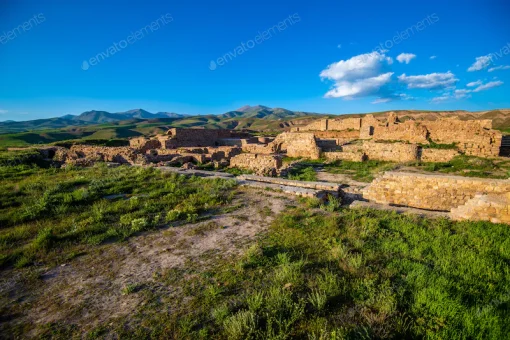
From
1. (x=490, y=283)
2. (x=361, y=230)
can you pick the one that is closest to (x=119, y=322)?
(x=361, y=230)

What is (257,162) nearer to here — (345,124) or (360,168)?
(360,168)

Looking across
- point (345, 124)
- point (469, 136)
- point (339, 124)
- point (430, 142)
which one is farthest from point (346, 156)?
point (339, 124)

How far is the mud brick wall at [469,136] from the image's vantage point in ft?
49.3

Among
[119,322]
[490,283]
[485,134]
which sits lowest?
[119,322]

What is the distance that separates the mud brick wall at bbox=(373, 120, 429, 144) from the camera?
2000 centimetres

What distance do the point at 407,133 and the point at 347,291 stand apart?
22.1 m

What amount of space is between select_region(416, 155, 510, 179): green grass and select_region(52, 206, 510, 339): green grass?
8631mm

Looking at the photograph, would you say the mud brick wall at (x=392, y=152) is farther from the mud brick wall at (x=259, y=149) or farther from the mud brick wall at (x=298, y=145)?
the mud brick wall at (x=259, y=149)

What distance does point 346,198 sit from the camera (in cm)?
923

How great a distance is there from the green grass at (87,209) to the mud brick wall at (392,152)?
1257 centimetres

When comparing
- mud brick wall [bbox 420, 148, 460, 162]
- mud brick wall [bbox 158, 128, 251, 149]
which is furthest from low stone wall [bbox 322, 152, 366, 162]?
mud brick wall [bbox 158, 128, 251, 149]

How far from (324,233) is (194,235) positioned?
3007mm

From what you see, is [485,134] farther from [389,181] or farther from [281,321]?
[281,321]

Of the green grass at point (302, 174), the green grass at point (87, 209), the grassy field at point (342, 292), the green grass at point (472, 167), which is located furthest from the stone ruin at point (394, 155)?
the green grass at point (87, 209)
